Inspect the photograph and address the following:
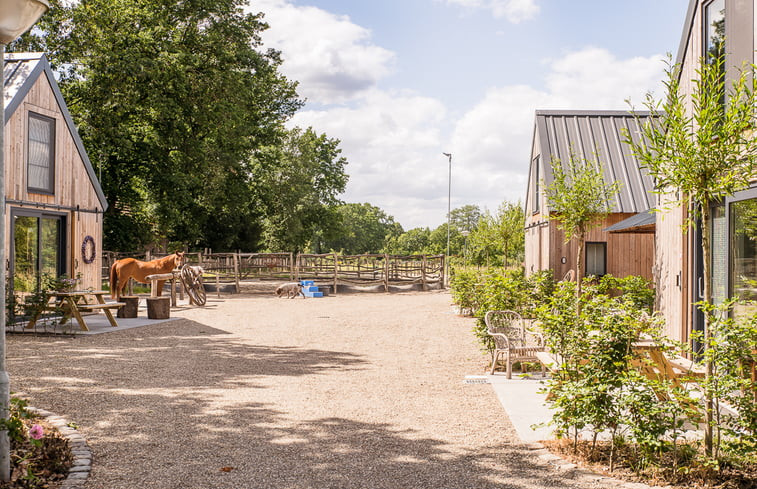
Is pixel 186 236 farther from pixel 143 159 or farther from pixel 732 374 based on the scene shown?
pixel 732 374

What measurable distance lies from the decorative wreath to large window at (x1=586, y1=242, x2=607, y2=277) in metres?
14.8

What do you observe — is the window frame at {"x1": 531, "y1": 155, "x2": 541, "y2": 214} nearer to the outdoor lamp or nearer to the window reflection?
the window reflection

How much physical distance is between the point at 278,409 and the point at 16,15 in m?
4.47

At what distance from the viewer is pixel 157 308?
1579 cm

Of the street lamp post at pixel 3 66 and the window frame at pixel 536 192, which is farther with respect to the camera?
the window frame at pixel 536 192

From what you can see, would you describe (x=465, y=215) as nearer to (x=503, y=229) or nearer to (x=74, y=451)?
(x=503, y=229)

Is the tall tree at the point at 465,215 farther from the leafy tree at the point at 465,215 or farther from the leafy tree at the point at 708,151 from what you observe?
the leafy tree at the point at 708,151

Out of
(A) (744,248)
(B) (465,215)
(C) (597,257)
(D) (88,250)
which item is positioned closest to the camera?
(A) (744,248)

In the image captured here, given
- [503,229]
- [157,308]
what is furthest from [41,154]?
[503,229]

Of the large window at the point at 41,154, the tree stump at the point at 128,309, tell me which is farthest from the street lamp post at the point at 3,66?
the tree stump at the point at 128,309

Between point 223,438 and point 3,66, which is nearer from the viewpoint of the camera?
point 3,66

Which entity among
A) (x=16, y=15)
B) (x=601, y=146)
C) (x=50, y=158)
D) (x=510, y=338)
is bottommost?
(x=510, y=338)

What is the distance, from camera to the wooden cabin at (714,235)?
25.0ft

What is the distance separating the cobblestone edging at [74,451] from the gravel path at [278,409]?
3.4 inches
